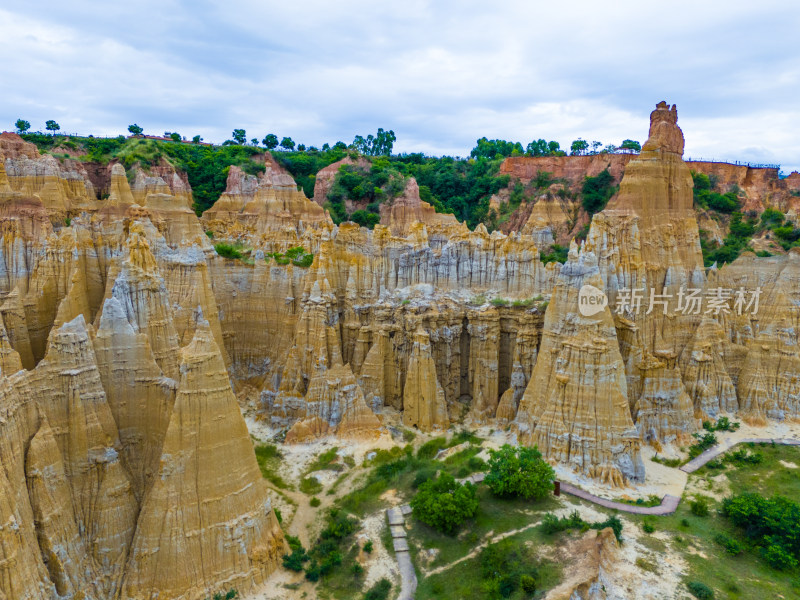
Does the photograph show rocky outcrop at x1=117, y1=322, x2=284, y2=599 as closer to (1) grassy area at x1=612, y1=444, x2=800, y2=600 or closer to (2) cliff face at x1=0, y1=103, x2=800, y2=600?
(2) cliff face at x1=0, y1=103, x2=800, y2=600

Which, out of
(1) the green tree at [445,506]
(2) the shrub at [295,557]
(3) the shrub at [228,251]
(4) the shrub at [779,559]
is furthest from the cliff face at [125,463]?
(4) the shrub at [779,559]

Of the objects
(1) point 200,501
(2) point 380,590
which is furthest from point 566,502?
(1) point 200,501

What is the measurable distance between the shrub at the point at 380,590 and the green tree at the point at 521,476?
6.15m

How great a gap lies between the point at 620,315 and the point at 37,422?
28004 mm

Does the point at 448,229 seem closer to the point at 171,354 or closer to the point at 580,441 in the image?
the point at 580,441

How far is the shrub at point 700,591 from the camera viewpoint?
60.2ft

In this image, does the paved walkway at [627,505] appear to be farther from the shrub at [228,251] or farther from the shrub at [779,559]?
the shrub at [228,251]

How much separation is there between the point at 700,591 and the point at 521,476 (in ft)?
24.2

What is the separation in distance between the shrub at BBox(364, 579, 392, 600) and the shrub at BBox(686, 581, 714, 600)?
10.6 m

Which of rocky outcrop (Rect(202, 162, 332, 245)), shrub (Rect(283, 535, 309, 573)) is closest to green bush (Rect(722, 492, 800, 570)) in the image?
shrub (Rect(283, 535, 309, 573))

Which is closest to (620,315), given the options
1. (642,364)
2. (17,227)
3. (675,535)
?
(642,364)

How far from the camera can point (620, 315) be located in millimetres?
31047

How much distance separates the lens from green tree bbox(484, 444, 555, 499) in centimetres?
2317

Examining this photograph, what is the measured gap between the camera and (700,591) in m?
18.4
